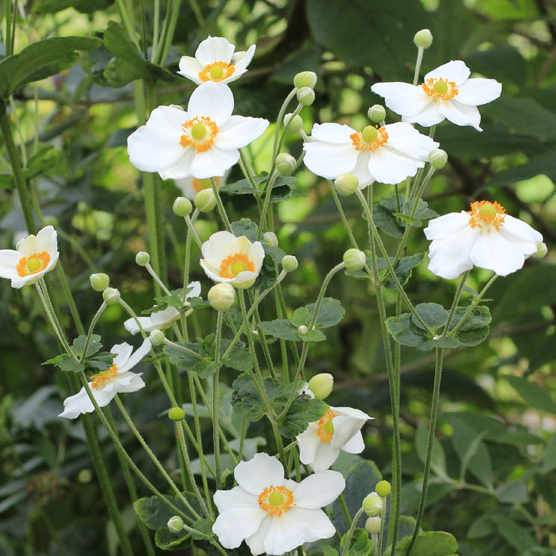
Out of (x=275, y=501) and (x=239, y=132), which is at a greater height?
(x=239, y=132)

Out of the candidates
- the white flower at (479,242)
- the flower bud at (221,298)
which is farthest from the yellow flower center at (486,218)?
the flower bud at (221,298)

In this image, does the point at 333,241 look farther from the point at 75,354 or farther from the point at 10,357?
the point at 75,354

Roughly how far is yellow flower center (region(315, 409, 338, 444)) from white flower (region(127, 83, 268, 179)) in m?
0.13

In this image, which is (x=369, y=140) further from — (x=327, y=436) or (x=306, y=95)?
(x=327, y=436)

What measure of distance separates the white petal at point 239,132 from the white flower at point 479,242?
0.28 ft

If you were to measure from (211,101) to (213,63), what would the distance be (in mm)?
62

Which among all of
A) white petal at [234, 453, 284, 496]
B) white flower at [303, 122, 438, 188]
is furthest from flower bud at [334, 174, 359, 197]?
white petal at [234, 453, 284, 496]

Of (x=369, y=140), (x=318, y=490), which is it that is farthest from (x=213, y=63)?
(x=318, y=490)

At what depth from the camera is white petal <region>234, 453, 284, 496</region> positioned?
1.41ft

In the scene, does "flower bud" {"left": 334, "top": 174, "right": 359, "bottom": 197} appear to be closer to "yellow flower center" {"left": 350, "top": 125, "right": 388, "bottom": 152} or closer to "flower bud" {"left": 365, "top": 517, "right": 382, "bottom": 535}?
"yellow flower center" {"left": 350, "top": 125, "right": 388, "bottom": 152}

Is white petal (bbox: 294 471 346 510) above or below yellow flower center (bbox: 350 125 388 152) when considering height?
below

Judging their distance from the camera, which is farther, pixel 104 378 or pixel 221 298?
pixel 104 378

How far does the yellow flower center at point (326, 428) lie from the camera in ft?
1.49

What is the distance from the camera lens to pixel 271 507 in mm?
427
